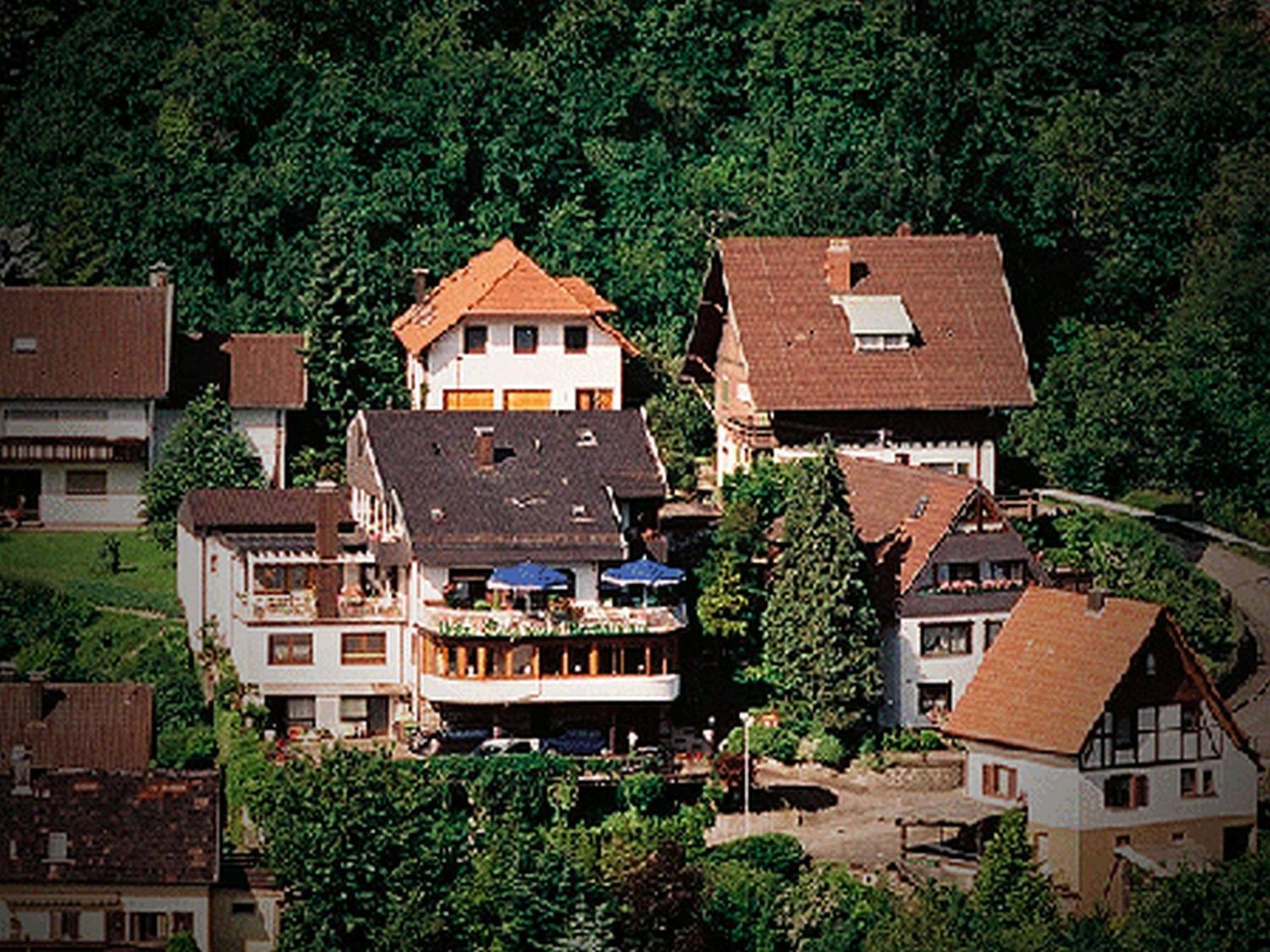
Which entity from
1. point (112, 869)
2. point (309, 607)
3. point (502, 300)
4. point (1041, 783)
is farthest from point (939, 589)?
point (112, 869)

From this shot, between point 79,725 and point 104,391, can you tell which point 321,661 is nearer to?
point 79,725

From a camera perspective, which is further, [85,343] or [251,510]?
[85,343]

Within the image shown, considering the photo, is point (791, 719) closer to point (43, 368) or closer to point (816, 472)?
point (816, 472)

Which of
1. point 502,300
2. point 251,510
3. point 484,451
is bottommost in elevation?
point 251,510

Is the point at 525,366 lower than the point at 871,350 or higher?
lower

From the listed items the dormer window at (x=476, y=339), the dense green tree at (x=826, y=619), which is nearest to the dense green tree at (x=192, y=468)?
the dormer window at (x=476, y=339)

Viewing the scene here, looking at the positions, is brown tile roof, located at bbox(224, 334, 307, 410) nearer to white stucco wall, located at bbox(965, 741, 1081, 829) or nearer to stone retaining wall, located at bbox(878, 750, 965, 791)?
stone retaining wall, located at bbox(878, 750, 965, 791)

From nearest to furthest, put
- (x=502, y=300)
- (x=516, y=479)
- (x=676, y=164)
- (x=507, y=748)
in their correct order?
(x=507, y=748)
(x=516, y=479)
(x=502, y=300)
(x=676, y=164)

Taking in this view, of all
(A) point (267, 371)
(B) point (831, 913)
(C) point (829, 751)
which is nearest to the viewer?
(B) point (831, 913)

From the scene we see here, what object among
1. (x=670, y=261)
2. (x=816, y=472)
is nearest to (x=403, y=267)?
(x=670, y=261)
